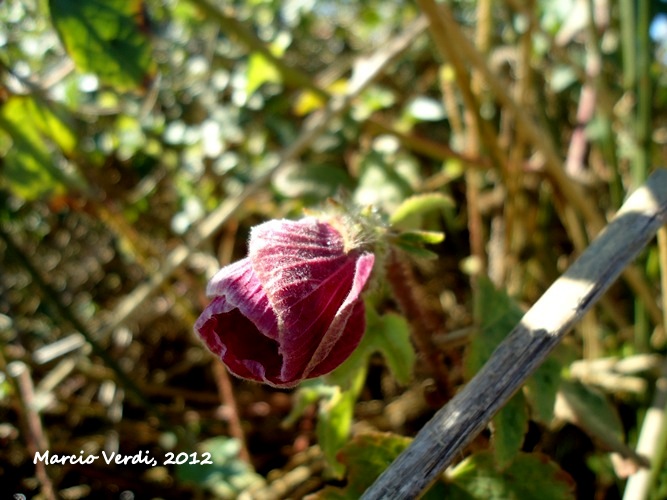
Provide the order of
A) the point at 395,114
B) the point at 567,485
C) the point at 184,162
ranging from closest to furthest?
the point at 567,485 < the point at 184,162 < the point at 395,114

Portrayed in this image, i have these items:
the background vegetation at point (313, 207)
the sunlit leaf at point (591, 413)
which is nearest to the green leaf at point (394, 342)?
the background vegetation at point (313, 207)

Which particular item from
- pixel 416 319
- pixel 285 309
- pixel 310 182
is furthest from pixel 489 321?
pixel 310 182

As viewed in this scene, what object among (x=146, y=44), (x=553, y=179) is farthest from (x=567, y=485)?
(x=146, y=44)

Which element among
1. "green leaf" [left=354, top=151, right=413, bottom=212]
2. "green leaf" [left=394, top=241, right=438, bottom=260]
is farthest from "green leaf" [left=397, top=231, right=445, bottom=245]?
"green leaf" [left=354, top=151, right=413, bottom=212]

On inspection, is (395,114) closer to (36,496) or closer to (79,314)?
(79,314)

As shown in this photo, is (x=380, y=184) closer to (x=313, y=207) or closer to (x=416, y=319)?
(x=313, y=207)
